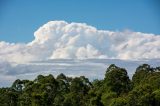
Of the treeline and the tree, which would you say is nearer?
the treeline

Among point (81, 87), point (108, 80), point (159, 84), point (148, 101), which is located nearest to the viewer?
point (148, 101)

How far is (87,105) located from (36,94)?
34.4 feet

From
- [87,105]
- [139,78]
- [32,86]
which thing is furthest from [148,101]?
[32,86]

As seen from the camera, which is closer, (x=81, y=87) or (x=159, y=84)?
(x=159, y=84)

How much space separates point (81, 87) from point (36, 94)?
655 inches

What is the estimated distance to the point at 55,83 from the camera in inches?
4441

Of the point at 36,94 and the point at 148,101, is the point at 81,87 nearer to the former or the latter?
the point at 36,94

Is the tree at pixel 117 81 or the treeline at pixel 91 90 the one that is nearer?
the treeline at pixel 91 90

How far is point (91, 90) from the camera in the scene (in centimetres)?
10569

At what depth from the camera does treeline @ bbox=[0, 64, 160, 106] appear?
89500 millimetres

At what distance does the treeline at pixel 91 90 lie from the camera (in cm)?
8950

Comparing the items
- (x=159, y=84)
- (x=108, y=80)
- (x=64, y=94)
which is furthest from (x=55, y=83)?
(x=159, y=84)

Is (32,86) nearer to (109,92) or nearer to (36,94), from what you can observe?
(36,94)

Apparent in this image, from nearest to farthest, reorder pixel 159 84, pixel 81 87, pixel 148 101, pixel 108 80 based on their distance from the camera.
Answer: pixel 148 101 → pixel 159 84 → pixel 108 80 → pixel 81 87
